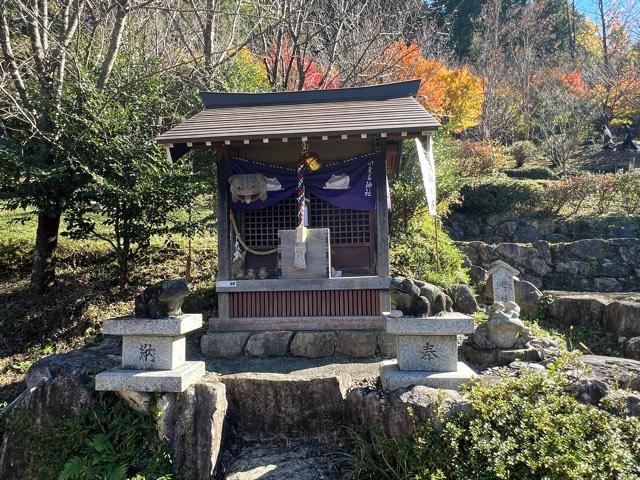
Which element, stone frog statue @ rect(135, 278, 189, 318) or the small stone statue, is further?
the small stone statue

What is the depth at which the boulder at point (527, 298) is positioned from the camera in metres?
9.57

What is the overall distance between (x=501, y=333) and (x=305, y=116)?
457 centimetres

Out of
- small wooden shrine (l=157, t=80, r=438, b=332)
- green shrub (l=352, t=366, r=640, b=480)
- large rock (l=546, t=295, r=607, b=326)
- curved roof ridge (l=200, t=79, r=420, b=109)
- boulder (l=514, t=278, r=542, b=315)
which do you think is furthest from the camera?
boulder (l=514, t=278, r=542, b=315)

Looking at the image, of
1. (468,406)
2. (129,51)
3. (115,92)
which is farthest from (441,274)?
(129,51)

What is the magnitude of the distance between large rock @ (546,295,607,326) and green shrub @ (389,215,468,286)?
6.62 feet

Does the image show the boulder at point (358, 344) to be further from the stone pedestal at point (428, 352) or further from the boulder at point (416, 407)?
the boulder at point (416, 407)

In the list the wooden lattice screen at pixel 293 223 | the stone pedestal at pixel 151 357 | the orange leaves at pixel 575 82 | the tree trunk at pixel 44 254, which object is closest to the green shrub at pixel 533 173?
the orange leaves at pixel 575 82

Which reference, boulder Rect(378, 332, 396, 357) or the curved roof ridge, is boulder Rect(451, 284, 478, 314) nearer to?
boulder Rect(378, 332, 396, 357)

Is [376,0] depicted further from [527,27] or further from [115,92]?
[527,27]

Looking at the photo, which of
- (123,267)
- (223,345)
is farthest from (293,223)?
(123,267)

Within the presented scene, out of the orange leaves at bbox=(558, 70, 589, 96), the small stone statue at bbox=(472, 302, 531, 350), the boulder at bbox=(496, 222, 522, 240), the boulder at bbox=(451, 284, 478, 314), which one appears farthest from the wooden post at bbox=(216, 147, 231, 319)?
the orange leaves at bbox=(558, 70, 589, 96)

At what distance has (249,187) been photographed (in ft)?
23.3

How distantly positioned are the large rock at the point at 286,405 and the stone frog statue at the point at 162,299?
1086 mm

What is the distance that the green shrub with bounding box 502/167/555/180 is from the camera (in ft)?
62.6
